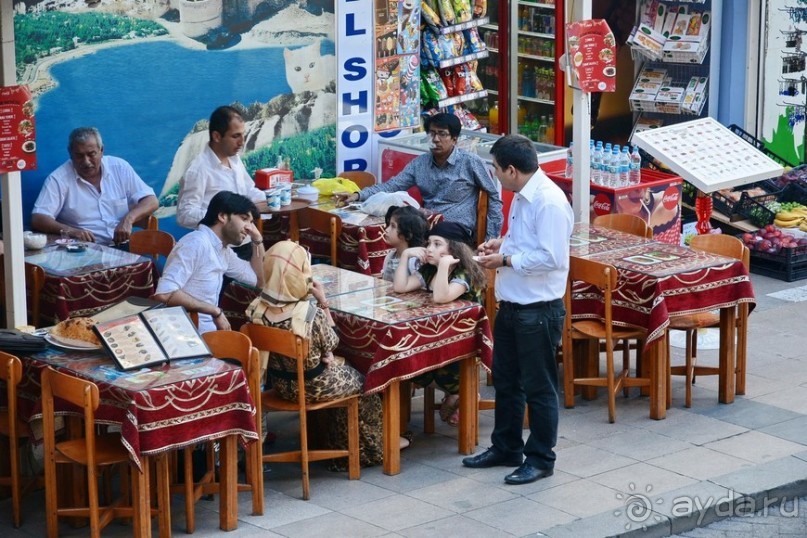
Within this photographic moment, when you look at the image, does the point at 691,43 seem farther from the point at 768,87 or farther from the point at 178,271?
the point at 178,271

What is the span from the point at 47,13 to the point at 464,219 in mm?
3412

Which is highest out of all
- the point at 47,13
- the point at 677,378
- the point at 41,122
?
the point at 47,13

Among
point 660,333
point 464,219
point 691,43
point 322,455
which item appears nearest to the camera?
point 322,455

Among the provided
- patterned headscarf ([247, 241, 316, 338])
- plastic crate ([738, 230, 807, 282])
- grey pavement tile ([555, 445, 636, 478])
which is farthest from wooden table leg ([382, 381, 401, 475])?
plastic crate ([738, 230, 807, 282])

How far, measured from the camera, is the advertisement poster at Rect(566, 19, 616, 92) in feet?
33.6

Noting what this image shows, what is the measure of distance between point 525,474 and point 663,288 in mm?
1715

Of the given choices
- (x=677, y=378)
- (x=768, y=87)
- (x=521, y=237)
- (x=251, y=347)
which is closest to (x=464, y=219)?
(x=677, y=378)

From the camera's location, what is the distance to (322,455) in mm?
7855

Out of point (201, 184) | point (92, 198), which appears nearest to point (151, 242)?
point (201, 184)

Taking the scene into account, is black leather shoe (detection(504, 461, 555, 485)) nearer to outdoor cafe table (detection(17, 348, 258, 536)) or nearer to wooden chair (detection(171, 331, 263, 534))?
wooden chair (detection(171, 331, 263, 534))

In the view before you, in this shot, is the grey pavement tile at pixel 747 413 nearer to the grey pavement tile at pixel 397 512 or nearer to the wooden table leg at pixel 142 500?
the grey pavement tile at pixel 397 512

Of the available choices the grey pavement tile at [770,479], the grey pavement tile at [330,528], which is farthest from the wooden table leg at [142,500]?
the grey pavement tile at [770,479]

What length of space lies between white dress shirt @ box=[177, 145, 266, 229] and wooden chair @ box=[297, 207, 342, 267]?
685 mm

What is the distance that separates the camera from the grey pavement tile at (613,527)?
23.4 ft
